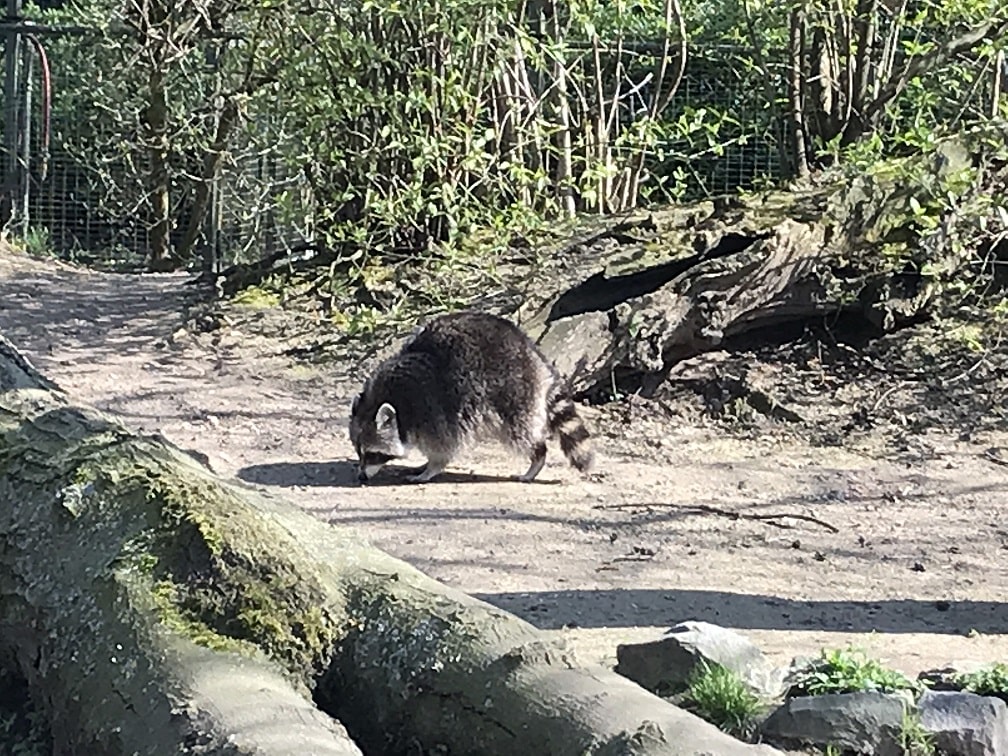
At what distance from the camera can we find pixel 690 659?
404cm

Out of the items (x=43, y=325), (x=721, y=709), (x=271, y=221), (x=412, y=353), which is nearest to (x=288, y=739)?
(x=721, y=709)

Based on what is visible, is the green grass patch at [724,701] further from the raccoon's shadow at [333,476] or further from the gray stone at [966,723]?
the raccoon's shadow at [333,476]

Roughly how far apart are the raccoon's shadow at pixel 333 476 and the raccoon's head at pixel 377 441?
7cm

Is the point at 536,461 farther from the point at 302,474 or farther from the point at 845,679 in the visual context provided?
the point at 845,679

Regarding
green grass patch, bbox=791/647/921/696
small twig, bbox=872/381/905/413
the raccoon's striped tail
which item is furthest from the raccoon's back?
green grass patch, bbox=791/647/921/696

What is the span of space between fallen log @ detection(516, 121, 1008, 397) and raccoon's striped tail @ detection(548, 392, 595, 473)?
82 cm

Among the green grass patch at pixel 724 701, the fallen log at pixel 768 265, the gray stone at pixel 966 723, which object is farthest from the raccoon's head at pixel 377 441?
the gray stone at pixel 966 723

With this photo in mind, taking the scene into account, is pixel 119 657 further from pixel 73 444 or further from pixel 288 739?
pixel 73 444

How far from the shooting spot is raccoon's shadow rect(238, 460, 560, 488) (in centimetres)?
708

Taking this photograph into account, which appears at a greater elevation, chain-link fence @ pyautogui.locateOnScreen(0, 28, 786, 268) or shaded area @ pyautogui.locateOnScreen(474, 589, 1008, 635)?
chain-link fence @ pyautogui.locateOnScreen(0, 28, 786, 268)

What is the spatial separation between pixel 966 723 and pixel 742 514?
293 centimetres

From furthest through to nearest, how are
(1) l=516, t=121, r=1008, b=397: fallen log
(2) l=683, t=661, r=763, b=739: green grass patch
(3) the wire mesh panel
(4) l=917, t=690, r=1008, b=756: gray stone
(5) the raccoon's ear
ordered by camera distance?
(3) the wire mesh panel, (1) l=516, t=121, r=1008, b=397: fallen log, (5) the raccoon's ear, (2) l=683, t=661, r=763, b=739: green grass patch, (4) l=917, t=690, r=1008, b=756: gray stone

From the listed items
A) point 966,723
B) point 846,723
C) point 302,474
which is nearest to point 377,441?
point 302,474

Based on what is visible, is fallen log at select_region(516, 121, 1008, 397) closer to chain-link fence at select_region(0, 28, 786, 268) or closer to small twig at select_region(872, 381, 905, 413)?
small twig at select_region(872, 381, 905, 413)
